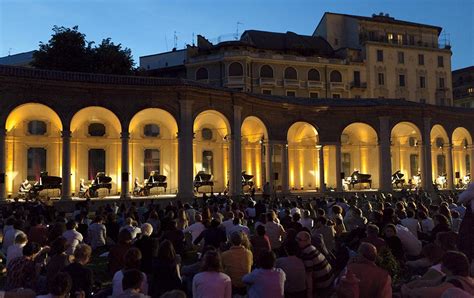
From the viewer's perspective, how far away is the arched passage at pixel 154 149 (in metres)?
31.3

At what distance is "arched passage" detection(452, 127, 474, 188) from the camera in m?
41.3

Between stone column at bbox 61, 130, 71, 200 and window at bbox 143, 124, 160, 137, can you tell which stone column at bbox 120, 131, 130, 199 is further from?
window at bbox 143, 124, 160, 137

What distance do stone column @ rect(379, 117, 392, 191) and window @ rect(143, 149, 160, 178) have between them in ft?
51.4

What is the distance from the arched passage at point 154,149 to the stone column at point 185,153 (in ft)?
11.6

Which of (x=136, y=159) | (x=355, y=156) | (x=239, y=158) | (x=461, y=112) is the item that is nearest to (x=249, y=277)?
(x=239, y=158)

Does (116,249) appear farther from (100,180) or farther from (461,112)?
(461,112)

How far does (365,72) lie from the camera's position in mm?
49938

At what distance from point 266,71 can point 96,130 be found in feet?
67.0

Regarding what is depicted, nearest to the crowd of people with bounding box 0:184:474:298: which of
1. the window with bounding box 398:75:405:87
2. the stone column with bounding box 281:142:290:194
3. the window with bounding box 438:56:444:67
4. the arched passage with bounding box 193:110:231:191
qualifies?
the stone column with bounding box 281:142:290:194

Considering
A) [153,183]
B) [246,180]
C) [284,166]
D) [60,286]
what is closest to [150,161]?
[153,183]

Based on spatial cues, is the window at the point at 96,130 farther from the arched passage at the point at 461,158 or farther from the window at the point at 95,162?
the arched passage at the point at 461,158

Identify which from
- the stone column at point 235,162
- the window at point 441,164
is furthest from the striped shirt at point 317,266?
the window at point 441,164

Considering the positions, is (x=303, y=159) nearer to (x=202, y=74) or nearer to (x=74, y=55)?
(x=202, y=74)

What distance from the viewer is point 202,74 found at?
4659 cm
